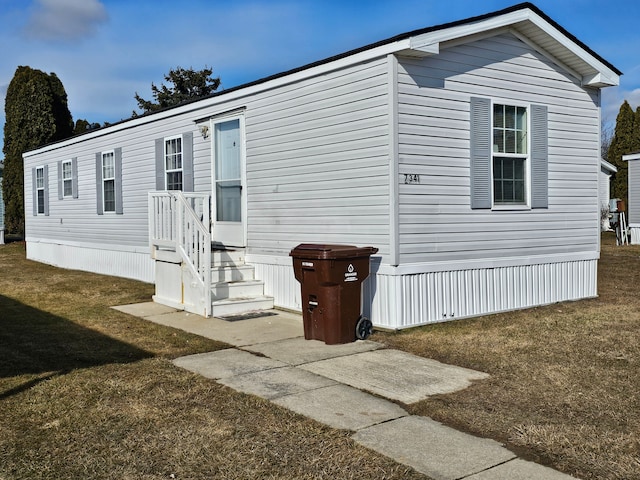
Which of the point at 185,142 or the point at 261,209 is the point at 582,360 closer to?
the point at 261,209

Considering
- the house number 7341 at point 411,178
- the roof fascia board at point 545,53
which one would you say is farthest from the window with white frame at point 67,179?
the roof fascia board at point 545,53

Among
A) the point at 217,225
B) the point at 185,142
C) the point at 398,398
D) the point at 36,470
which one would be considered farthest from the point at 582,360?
the point at 185,142

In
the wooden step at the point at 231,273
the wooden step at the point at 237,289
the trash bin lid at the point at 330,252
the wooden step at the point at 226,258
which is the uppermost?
the trash bin lid at the point at 330,252

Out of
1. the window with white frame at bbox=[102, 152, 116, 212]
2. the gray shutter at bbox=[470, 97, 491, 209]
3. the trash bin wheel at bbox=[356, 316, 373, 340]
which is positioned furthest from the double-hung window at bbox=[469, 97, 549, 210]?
the window with white frame at bbox=[102, 152, 116, 212]

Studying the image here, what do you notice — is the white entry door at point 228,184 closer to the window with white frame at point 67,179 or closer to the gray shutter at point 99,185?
the gray shutter at point 99,185

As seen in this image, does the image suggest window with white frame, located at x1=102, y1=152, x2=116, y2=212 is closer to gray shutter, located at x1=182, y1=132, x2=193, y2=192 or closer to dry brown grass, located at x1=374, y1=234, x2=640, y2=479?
gray shutter, located at x1=182, y1=132, x2=193, y2=192

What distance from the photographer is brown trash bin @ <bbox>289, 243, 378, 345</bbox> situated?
7270 mm

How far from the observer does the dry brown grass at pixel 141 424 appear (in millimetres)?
3766

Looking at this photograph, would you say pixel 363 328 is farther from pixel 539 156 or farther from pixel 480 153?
pixel 539 156

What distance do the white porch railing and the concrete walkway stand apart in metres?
0.79

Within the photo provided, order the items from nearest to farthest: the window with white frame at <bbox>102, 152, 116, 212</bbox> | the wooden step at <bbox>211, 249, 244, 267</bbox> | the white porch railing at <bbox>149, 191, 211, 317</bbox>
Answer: the white porch railing at <bbox>149, 191, 211, 317</bbox>, the wooden step at <bbox>211, 249, 244, 267</bbox>, the window with white frame at <bbox>102, 152, 116, 212</bbox>

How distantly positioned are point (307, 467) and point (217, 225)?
7.78 metres

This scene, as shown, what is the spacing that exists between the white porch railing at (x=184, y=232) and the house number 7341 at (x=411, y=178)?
9.35ft

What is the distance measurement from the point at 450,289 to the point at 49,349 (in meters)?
4.90
